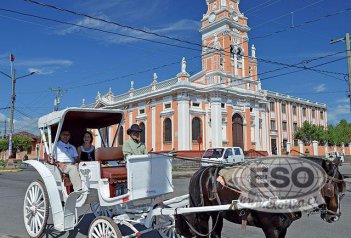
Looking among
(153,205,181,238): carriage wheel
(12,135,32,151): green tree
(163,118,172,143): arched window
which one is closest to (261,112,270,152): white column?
(163,118,172,143): arched window

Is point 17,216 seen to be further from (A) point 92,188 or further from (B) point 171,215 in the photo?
(B) point 171,215

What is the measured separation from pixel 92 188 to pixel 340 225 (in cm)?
493

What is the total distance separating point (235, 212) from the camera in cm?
446

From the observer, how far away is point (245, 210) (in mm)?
4238

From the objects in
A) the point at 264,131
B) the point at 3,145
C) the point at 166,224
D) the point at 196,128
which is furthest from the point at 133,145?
the point at 3,145

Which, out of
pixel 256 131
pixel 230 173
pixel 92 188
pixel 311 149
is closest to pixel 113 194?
pixel 92 188

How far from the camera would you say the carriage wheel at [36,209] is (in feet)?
20.9

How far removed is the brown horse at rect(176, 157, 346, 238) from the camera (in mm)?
4098

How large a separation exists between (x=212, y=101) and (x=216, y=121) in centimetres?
232

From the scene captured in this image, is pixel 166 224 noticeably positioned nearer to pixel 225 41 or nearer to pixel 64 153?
pixel 64 153

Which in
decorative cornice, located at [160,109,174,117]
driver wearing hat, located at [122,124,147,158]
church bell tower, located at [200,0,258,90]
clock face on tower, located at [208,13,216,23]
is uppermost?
clock face on tower, located at [208,13,216,23]

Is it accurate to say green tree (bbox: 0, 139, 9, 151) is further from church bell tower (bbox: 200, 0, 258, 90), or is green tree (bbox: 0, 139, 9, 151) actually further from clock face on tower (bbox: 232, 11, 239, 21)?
clock face on tower (bbox: 232, 11, 239, 21)

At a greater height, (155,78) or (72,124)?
(155,78)

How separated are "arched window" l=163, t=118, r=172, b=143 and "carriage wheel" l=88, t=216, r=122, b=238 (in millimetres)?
33583
